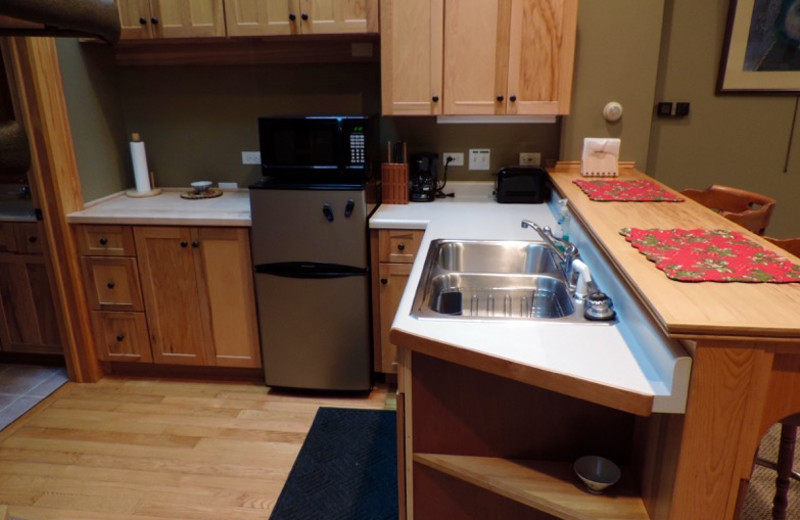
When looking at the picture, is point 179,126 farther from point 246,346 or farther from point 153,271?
point 246,346

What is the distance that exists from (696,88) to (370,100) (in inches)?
71.9

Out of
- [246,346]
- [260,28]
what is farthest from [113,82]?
[246,346]

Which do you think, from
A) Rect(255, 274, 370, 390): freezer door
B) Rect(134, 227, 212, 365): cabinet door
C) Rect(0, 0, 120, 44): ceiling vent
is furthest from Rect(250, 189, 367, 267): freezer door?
Rect(0, 0, 120, 44): ceiling vent

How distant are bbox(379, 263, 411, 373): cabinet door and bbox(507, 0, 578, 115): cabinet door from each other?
3.09 feet

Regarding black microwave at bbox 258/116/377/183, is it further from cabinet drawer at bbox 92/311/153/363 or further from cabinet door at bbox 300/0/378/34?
cabinet drawer at bbox 92/311/153/363

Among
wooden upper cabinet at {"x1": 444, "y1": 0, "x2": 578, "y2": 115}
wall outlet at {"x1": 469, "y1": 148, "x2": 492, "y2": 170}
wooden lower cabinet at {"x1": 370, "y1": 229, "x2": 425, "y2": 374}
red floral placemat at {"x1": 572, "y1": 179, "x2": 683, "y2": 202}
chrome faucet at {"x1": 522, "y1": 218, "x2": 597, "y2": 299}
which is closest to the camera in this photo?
chrome faucet at {"x1": 522, "y1": 218, "x2": 597, "y2": 299}

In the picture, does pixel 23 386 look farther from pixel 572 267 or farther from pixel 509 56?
pixel 509 56

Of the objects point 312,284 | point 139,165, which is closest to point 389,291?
point 312,284

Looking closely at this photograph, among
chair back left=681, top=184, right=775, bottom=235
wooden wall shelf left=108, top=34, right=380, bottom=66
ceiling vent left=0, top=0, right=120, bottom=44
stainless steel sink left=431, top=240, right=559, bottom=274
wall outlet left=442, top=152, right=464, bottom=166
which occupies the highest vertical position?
wooden wall shelf left=108, top=34, right=380, bottom=66

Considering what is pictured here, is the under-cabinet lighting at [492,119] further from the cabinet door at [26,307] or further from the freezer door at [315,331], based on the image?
the cabinet door at [26,307]

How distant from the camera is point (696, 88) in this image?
306 centimetres

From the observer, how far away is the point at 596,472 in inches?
53.5

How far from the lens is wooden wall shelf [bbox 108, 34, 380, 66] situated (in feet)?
9.59

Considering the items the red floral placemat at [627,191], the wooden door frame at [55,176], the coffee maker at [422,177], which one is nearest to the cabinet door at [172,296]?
the wooden door frame at [55,176]
